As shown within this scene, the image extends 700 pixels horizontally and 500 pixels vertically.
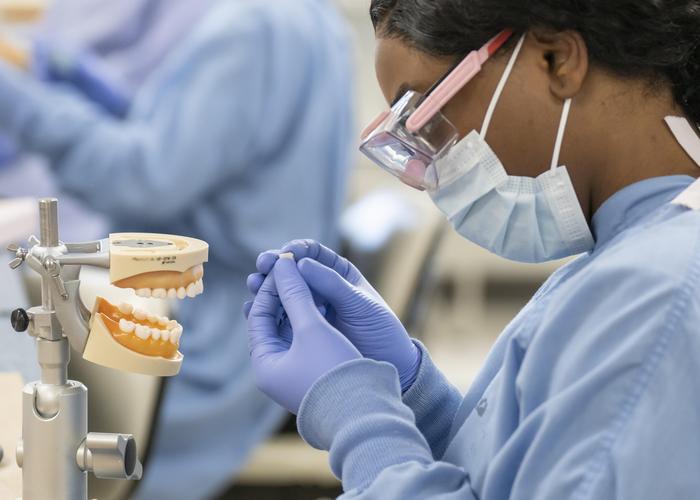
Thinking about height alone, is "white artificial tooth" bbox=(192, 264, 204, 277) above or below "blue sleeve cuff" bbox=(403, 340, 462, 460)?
above

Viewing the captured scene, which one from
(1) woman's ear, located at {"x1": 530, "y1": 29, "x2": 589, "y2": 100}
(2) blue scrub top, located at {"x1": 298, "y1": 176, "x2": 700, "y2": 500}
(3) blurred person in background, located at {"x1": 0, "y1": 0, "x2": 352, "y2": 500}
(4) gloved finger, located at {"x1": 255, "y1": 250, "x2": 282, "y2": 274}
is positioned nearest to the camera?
(2) blue scrub top, located at {"x1": 298, "y1": 176, "x2": 700, "y2": 500}

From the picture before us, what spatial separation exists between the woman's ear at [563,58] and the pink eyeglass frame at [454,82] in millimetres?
23

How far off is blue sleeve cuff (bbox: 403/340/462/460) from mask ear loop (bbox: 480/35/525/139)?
0.67 ft

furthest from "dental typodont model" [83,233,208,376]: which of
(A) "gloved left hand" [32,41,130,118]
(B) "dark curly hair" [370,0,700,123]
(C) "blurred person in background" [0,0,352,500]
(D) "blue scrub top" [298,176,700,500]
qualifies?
(A) "gloved left hand" [32,41,130,118]

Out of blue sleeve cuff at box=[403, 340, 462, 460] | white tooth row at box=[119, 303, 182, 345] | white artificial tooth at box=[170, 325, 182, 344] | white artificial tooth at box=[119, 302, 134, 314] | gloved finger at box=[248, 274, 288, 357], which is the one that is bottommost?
blue sleeve cuff at box=[403, 340, 462, 460]

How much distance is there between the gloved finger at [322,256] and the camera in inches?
30.8

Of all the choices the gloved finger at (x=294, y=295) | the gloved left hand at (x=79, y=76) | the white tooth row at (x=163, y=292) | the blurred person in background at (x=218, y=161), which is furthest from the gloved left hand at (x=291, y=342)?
the gloved left hand at (x=79, y=76)

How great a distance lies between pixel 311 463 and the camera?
2.04 meters

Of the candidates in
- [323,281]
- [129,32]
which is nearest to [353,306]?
[323,281]

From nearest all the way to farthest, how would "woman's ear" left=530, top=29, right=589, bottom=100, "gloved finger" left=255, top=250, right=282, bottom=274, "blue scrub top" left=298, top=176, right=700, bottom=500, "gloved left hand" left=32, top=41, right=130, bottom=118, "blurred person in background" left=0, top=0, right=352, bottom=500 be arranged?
1. "blue scrub top" left=298, top=176, right=700, bottom=500
2. "woman's ear" left=530, top=29, right=589, bottom=100
3. "gloved finger" left=255, top=250, right=282, bottom=274
4. "blurred person in background" left=0, top=0, right=352, bottom=500
5. "gloved left hand" left=32, top=41, right=130, bottom=118

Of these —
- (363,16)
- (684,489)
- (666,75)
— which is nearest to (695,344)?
(684,489)

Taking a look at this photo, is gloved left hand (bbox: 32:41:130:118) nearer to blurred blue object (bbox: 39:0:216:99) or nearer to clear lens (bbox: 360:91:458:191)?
blurred blue object (bbox: 39:0:216:99)

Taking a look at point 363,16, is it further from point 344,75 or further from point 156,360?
point 156,360

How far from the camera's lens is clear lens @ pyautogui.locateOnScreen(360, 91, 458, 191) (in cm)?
73
